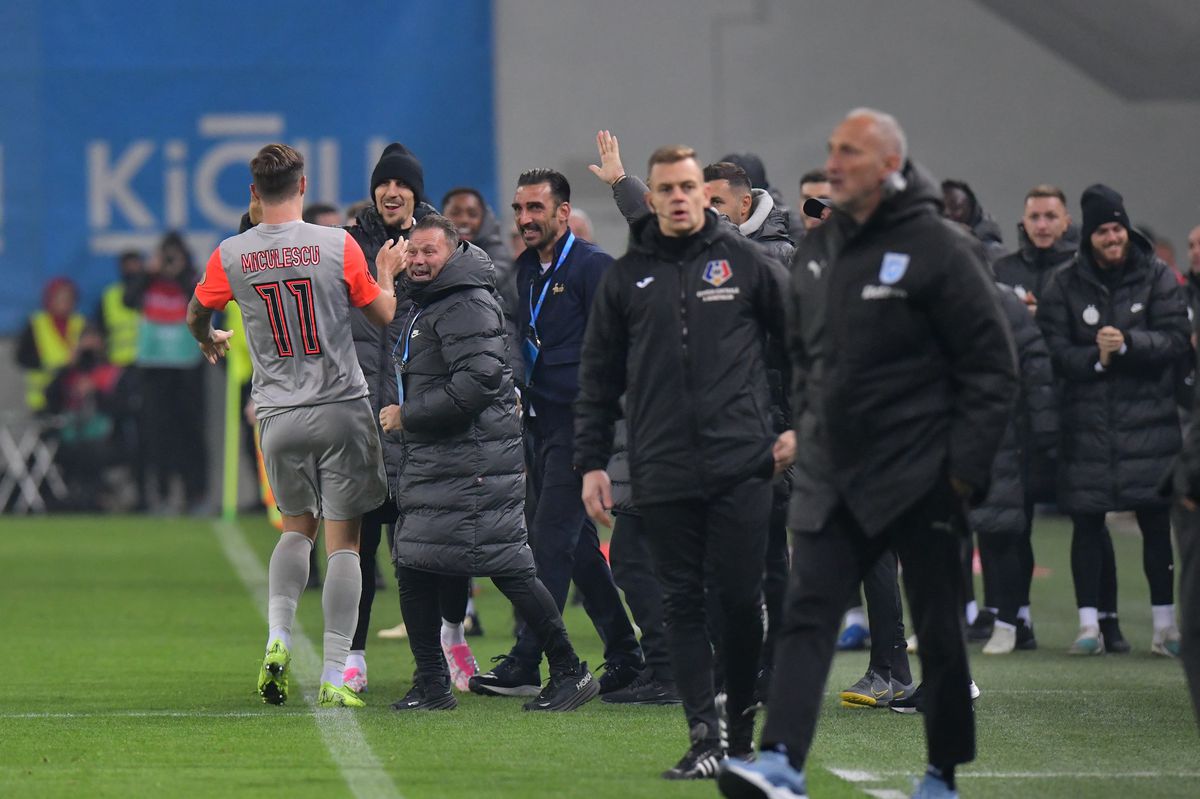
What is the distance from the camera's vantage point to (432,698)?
7551 mm

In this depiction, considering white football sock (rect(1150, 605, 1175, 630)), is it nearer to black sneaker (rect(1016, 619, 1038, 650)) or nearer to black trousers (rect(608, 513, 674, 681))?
black sneaker (rect(1016, 619, 1038, 650))

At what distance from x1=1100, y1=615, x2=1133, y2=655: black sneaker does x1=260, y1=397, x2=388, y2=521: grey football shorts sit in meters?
3.82

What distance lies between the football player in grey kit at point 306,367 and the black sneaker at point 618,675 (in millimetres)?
976

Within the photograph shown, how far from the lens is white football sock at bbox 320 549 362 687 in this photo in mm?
7641

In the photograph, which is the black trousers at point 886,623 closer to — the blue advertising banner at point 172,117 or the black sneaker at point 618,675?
the black sneaker at point 618,675

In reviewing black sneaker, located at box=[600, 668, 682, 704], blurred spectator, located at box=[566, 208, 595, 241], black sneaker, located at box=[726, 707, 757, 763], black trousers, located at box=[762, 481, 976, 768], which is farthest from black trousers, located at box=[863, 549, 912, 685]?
blurred spectator, located at box=[566, 208, 595, 241]

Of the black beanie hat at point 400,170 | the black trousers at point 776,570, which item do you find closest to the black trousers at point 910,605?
the black trousers at point 776,570

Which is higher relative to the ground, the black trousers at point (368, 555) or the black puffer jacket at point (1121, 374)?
the black puffer jacket at point (1121, 374)

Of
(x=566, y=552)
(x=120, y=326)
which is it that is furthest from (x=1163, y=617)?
Result: (x=120, y=326)

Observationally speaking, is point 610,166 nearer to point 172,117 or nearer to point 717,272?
point 717,272

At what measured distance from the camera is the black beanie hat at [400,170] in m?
8.19

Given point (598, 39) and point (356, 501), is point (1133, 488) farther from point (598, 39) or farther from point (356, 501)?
point (598, 39)

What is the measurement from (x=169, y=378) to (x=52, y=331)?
112 cm

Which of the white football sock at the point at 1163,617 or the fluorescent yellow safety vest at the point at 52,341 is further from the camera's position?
the fluorescent yellow safety vest at the point at 52,341
